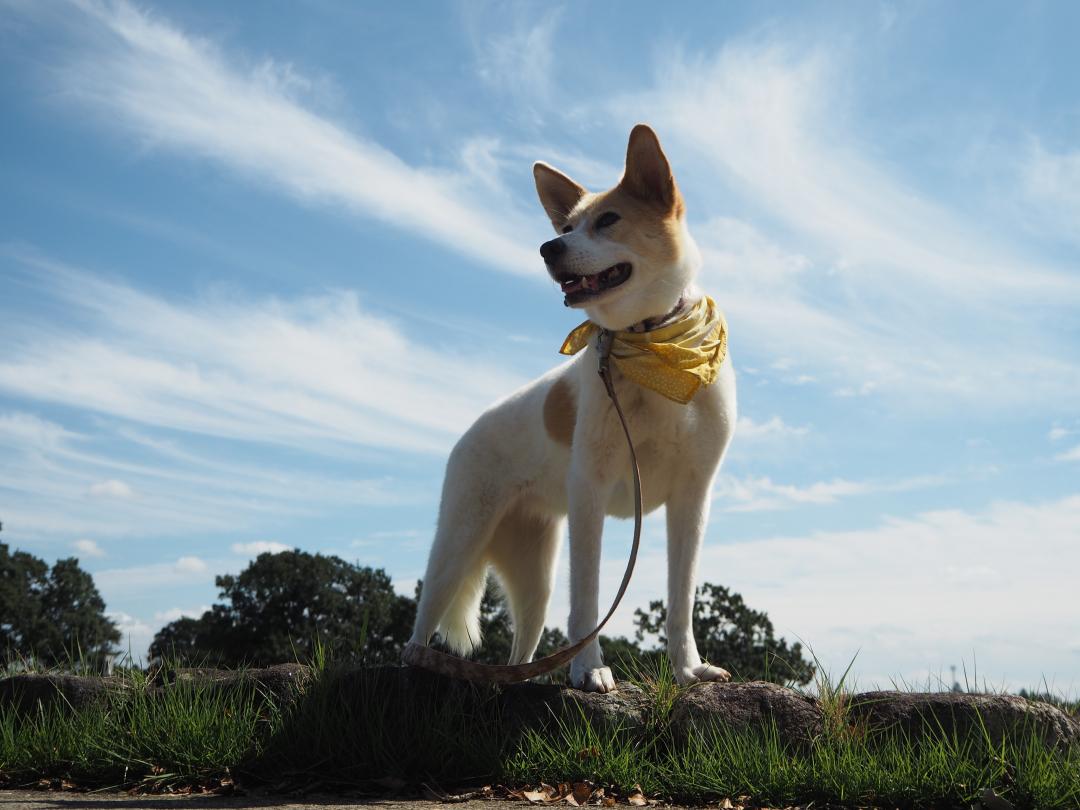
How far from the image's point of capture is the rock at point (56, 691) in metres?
6.24

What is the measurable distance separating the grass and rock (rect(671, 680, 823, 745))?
54mm

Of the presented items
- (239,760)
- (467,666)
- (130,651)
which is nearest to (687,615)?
(467,666)

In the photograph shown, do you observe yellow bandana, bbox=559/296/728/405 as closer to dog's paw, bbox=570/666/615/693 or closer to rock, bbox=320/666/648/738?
dog's paw, bbox=570/666/615/693

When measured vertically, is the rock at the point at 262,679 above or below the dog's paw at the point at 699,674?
below

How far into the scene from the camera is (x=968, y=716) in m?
5.04

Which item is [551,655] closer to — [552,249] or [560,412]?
[560,412]

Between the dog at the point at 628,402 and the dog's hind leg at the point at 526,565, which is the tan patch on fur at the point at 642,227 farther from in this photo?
the dog's hind leg at the point at 526,565

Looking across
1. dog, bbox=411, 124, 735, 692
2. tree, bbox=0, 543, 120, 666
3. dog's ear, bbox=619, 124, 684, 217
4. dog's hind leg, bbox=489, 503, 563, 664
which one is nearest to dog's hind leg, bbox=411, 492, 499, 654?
dog, bbox=411, 124, 735, 692

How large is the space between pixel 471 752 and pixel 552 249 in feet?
9.16

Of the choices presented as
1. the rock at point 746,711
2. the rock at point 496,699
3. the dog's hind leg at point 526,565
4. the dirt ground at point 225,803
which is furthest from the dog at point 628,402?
the dirt ground at point 225,803

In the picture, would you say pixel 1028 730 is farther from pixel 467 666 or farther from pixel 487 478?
pixel 487 478

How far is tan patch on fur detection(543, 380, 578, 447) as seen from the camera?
19.4ft

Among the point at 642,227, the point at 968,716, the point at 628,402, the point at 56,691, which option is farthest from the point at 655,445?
the point at 56,691

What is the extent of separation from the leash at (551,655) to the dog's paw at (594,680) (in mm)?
175
